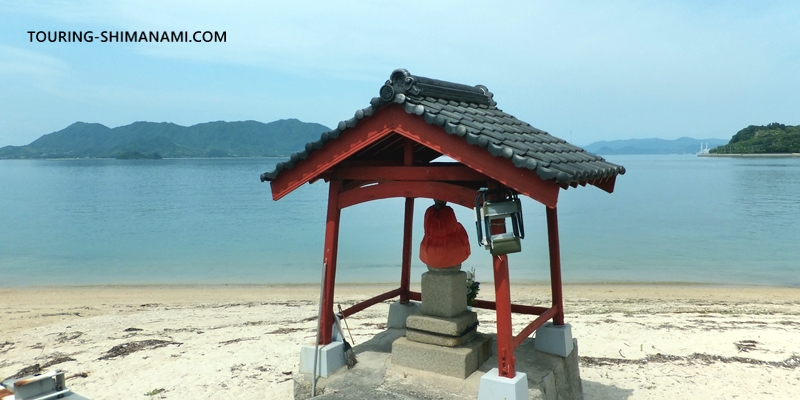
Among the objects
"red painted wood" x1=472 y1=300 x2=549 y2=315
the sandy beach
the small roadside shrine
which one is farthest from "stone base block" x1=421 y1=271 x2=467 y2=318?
the sandy beach

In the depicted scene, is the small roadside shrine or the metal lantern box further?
the metal lantern box

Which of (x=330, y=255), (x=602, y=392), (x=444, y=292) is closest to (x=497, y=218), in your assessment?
(x=444, y=292)

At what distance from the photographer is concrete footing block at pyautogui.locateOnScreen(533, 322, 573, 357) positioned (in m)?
6.29

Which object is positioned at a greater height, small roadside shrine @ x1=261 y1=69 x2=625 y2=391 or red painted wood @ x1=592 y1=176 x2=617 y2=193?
small roadside shrine @ x1=261 y1=69 x2=625 y2=391

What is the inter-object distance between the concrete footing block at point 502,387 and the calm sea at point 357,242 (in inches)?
558

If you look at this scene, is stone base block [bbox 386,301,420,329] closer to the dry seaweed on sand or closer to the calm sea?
the dry seaweed on sand

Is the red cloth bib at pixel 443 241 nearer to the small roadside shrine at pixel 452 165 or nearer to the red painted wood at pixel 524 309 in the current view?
the small roadside shrine at pixel 452 165

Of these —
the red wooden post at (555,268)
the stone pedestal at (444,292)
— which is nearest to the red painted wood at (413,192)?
the stone pedestal at (444,292)

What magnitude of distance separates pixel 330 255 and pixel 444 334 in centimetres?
148

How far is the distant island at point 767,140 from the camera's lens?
126512 millimetres

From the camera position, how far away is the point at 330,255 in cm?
593

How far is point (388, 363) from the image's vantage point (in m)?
6.04

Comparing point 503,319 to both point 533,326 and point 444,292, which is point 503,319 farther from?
point 444,292

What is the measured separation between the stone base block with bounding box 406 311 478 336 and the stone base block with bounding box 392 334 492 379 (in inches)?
6.4
